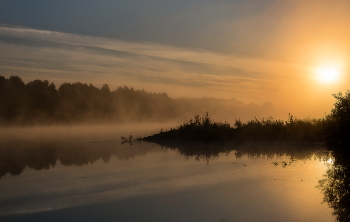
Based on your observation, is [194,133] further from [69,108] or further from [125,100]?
[125,100]

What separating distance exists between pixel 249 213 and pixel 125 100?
194 feet

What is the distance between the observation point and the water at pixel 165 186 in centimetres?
673

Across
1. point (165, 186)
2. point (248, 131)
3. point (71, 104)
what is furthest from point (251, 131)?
point (71, 104)

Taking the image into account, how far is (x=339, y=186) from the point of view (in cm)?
905

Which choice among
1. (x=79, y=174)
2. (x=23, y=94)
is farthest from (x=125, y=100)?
(x=79, y=174)

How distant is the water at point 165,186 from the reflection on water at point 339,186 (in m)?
0.19

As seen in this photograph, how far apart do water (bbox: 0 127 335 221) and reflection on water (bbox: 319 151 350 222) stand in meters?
0.19

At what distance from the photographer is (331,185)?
9125 mm

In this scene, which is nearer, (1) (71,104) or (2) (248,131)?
(2) (248,131)

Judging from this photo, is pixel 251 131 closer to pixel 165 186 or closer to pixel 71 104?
pixel 165 186

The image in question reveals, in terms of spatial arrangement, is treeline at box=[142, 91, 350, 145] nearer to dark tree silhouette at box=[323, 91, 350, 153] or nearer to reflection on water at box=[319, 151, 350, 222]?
dark tree silhouette at box=[323, 91, 350, 153]

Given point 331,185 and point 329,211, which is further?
point 331,185

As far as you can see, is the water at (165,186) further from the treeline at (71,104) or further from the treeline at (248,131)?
→ the treeline at (71,104)

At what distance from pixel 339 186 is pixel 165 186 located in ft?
14.6
